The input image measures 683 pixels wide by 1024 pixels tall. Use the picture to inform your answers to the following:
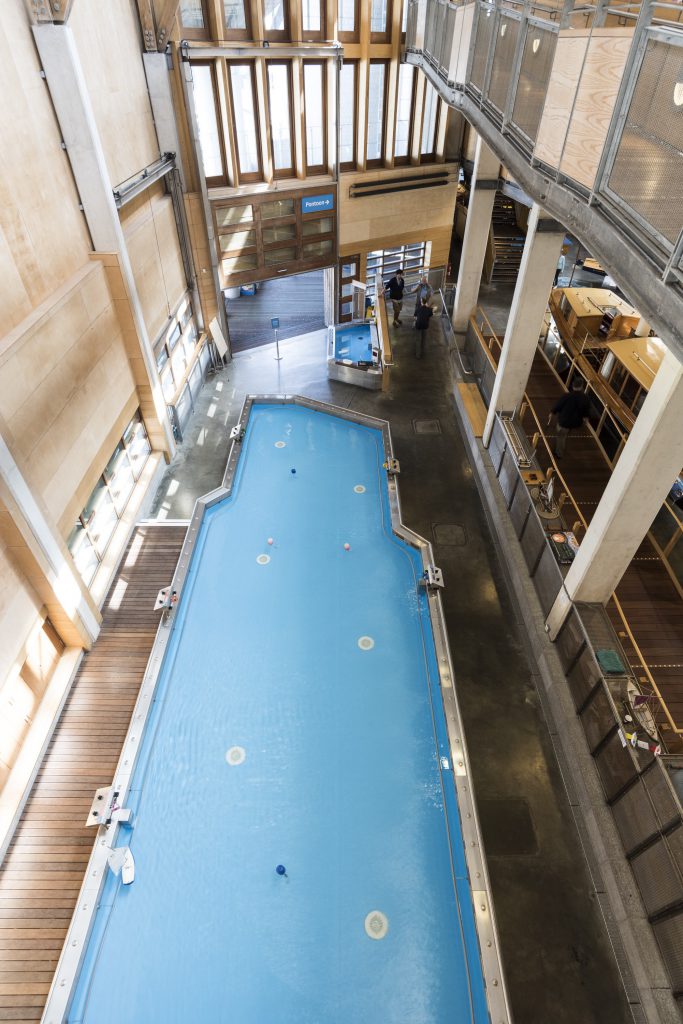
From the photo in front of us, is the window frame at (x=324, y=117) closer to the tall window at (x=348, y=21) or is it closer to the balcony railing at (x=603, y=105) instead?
the tall window at (x=348, y=21)

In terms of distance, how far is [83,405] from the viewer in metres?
7.97

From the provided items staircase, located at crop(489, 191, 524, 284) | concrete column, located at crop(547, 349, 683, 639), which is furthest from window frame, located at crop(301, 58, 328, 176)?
concrete column, located at crop(547, 349, 683, 639)

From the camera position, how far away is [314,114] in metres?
13.8

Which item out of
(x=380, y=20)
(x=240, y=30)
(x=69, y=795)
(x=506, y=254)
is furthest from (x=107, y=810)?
(x=506, y=254)

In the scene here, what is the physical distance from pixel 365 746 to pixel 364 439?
689 centimetres

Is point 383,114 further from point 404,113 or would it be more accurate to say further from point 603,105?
point 603,105

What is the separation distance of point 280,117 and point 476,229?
5.50 metres

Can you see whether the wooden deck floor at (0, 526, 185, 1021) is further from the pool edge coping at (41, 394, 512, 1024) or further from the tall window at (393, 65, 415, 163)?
the tall window at (393, 65, 415, 163)

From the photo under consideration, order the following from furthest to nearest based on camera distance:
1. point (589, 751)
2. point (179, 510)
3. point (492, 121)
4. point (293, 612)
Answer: point (179, 510)
point (293, 612)
point (492, 121)
point (589, 751)

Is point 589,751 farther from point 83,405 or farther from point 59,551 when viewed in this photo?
point 83,405

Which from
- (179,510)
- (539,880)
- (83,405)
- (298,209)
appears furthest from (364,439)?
(539,880)

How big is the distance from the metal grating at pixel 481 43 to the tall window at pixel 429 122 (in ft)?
25.2

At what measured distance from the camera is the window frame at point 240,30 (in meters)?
11.6

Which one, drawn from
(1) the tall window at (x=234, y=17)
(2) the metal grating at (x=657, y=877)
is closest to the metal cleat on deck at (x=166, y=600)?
(2) the metal grating at (x=657, y=877)
